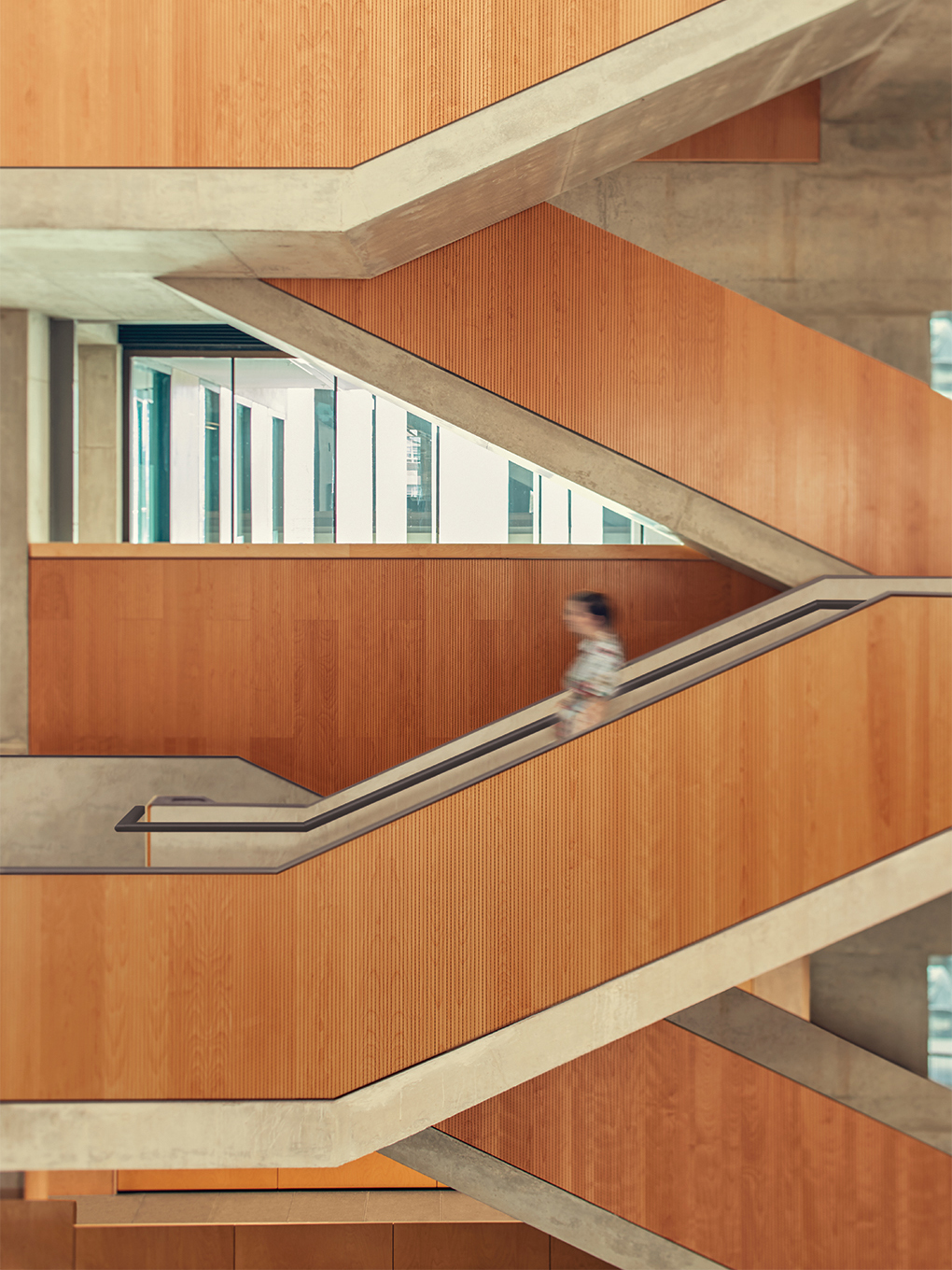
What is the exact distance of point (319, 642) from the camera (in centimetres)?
826

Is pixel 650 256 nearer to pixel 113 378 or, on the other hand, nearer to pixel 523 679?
pixel 523 679

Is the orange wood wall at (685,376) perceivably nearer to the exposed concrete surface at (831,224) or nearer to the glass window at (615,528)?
the exposed concrete surface at (831,224)

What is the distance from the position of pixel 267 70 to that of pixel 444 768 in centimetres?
512

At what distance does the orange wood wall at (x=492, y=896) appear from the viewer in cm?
492

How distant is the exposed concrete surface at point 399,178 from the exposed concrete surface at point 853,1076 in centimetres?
773

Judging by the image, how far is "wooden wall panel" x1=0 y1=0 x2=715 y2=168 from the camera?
220 inches

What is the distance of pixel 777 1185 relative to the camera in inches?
254

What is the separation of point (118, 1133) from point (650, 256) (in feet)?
25.6

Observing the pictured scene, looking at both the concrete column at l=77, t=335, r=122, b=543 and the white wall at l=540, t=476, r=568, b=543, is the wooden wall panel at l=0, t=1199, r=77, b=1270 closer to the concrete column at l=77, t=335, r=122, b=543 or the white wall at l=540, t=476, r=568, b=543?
the concrete column at l=77, t=335, r=122, b=543

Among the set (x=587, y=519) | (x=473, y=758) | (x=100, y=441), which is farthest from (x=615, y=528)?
(x=100, y=441)

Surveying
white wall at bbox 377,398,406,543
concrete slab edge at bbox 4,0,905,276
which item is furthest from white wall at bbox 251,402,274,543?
concrete slab edge at bbox 4,0,905,276

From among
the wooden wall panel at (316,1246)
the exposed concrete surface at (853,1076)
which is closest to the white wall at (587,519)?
the exposed concrete surface at (853,1076)

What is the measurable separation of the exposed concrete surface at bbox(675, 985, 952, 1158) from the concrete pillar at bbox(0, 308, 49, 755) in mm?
8058

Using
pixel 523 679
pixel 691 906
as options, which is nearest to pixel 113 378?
pixel 523 679
